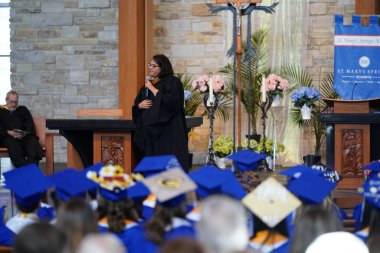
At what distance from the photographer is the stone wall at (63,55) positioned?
485 inches

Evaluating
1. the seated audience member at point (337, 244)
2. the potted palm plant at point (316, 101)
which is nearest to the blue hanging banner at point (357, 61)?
the potted palm plant at point (316, 101)

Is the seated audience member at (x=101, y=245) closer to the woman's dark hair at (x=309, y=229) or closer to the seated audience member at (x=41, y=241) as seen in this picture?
the seated audience member at (x=41, y=241)

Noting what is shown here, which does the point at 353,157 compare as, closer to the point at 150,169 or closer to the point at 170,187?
the point at 150,169

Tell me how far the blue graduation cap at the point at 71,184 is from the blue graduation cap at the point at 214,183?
61cm

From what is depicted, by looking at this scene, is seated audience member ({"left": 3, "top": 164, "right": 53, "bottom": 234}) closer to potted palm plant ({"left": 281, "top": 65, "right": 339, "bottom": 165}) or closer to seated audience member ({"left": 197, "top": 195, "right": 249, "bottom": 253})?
seated audience member ({"left": 197, "top": 195, "right": 249, "bottom": 253})

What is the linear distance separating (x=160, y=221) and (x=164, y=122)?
3835 mm

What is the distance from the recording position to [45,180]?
457cm

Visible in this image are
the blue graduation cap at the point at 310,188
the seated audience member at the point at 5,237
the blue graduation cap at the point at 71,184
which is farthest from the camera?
the seated audience member at the point at 5,237

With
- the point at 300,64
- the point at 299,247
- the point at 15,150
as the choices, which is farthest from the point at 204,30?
the point at 299,247

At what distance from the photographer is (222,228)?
2.46 m

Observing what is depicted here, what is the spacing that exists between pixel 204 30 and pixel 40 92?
2.74 m

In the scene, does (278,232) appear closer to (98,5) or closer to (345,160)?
(345,160)

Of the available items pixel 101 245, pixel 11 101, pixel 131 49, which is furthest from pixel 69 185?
pixel 131 49

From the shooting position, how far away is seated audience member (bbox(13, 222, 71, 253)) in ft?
7.91
